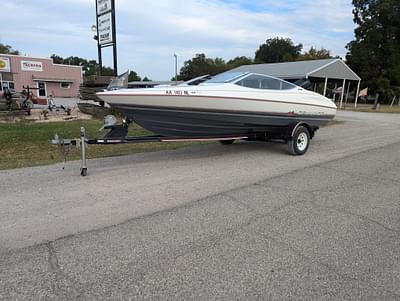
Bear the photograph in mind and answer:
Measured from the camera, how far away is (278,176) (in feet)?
19.5

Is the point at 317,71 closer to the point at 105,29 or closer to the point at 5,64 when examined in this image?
the point at 105,29

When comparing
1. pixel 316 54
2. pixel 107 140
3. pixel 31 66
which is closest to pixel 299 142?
pixel 107 140

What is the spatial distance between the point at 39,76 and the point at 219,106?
4004cm

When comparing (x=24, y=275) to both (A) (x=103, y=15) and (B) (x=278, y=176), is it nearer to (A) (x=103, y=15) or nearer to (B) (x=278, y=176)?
(B) (x=278, y=176)

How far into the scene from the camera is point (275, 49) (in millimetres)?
84438

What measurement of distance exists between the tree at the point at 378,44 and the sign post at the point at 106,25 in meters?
33.4

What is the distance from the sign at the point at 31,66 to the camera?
127 feet

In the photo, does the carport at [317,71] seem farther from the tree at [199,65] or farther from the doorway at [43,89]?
the tree at [199,65]

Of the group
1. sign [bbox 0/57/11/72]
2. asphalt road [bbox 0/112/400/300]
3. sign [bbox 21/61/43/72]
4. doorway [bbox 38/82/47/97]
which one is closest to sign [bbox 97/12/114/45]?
asphalt road [bbox 0/112/400/300]

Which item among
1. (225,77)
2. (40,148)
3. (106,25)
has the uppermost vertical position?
(106,25)

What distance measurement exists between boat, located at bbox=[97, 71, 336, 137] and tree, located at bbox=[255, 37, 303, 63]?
257 feet

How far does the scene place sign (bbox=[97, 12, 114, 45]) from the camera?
46.5 feet

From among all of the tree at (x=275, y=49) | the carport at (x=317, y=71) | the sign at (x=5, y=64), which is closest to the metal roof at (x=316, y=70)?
the carport at (x=317, y=71)

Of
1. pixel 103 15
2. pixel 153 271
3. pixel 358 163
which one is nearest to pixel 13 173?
pixel 153 271
